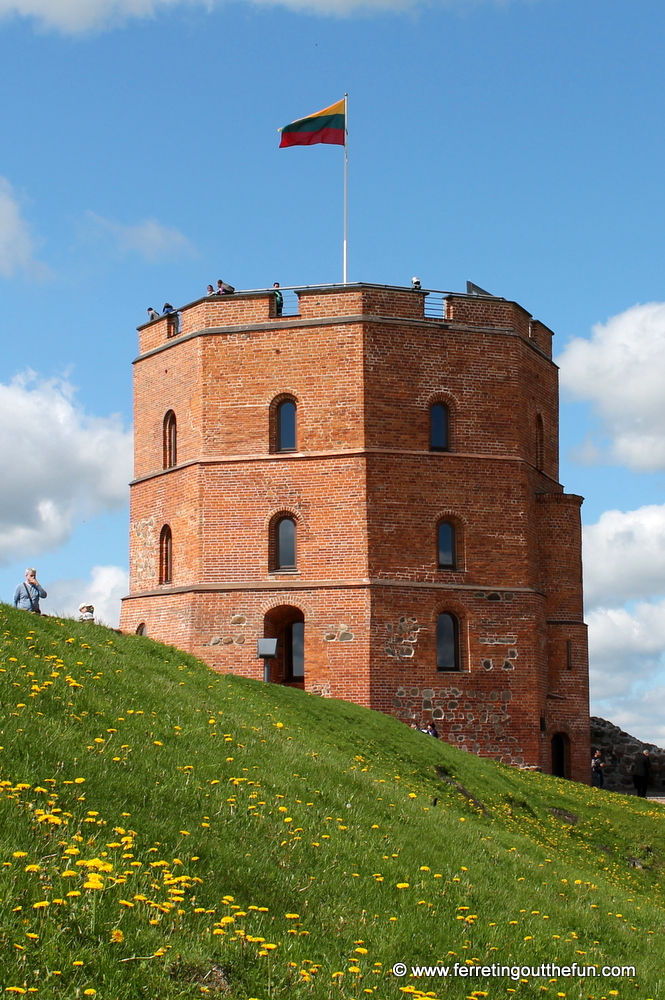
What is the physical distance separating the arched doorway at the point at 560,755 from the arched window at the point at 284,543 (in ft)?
28.7

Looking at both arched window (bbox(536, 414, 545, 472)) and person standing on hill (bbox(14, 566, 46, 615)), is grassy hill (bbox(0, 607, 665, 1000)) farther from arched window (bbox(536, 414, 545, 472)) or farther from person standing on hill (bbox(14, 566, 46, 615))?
arched window (bbox(536, 414, 545, 472))

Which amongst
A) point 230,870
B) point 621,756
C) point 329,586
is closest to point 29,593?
point 230,870

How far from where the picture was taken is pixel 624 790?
113 feet

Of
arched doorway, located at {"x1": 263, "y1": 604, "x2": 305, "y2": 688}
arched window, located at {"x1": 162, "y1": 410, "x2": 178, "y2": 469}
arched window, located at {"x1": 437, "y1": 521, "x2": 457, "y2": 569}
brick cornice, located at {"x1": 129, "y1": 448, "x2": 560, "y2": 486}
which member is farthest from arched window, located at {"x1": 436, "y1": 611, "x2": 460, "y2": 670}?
arched window, located at {"x1": 162, "y1": 410, "x2": 178, "y2": 469}

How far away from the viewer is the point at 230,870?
27.0ft

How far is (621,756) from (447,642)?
31.3 ft

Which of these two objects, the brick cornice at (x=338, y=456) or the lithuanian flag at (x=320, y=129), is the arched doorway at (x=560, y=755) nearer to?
the brick cornice at (x=338, y=456)

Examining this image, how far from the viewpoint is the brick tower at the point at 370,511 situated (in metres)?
28.0

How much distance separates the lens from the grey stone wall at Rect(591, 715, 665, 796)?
3472 cm

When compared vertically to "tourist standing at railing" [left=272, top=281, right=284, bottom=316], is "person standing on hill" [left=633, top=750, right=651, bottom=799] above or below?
below

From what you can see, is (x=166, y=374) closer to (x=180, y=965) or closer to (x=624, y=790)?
(x=624, y=790)

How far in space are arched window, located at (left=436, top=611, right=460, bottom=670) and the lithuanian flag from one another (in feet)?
43.2

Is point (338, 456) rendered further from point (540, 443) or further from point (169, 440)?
point (540, 443)

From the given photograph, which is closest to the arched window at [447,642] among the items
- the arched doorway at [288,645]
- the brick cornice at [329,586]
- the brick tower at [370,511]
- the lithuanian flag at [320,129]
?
the brick tower at [370,511]
